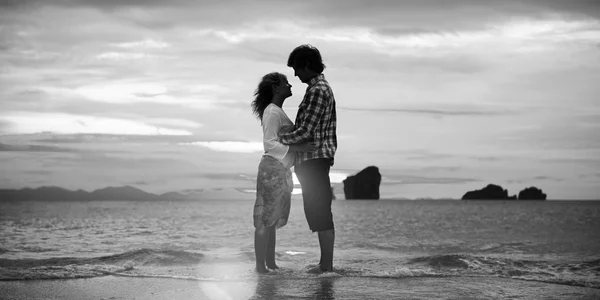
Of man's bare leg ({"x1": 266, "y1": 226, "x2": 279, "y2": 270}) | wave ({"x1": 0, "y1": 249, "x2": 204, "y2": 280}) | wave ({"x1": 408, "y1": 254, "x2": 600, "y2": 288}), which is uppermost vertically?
man's bare leg ({"x1": 266, "y1": 226, "x2": 279, "y2": 270})

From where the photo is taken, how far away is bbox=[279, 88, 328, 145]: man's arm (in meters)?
5.03

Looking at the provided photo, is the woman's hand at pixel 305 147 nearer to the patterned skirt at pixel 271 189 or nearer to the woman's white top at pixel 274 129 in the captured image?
the woman's white top at pixel 274 129

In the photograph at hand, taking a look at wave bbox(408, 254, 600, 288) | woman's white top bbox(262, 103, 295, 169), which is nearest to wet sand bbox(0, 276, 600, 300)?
wave bbox(408, 254, 600, 288)

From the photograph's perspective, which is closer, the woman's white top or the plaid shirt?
the plaid shirt

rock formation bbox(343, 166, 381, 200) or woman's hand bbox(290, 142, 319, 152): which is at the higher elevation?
rock formation bbox(343, 166, 381, 200)

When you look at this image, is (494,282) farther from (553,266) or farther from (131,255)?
(131,255)

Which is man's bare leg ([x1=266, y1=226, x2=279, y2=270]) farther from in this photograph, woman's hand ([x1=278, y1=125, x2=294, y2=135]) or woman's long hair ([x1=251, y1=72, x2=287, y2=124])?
woman's long hair ([x1=251, y1=72, x2=287, y2=124])

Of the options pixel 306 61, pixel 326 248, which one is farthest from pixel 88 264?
pixel 306 61

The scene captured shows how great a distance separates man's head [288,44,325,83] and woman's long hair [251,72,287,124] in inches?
7.6

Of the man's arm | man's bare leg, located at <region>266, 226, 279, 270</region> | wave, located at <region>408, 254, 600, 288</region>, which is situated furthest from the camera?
wave, located at <region>408, 254, 600, 288</region>

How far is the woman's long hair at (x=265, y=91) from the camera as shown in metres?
5.30

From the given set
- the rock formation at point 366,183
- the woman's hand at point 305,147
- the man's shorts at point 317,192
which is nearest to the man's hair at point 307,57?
the woman's hand at point 305,147

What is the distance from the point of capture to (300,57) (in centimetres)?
523

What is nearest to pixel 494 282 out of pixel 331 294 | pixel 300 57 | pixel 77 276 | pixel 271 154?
pixel 331 294
